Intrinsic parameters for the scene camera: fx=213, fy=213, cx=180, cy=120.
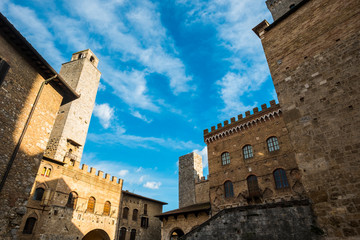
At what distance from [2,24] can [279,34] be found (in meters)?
11.9

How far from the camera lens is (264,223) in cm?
786

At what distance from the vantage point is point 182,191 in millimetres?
29938

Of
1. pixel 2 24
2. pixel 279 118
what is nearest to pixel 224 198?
pixel 279 118

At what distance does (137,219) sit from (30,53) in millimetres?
21708

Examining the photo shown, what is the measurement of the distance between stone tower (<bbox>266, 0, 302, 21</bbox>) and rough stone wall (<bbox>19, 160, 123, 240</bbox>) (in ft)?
66.3

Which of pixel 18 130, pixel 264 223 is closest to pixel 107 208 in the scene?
pixel 18 130

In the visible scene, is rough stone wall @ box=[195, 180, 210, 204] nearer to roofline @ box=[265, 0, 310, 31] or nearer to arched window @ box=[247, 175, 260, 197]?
arched window @ box=[247, 175, 260, 197]

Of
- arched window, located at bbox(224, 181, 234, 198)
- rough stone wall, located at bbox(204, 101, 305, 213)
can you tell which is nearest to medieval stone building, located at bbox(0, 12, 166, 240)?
rough stone wall, located at bbox(204, 101, 305, 213)

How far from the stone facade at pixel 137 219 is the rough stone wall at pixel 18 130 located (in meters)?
17.0

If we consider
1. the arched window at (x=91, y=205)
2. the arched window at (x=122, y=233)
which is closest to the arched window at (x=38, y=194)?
the arched window at (x=91, y=205)

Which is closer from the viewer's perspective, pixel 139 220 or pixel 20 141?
pixel 20 141

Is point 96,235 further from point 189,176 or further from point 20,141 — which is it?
point 20,141

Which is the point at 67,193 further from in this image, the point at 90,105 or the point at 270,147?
the point at 270,147

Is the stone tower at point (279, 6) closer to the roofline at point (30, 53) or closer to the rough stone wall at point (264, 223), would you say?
the rough stone wall at point (264, 223)
